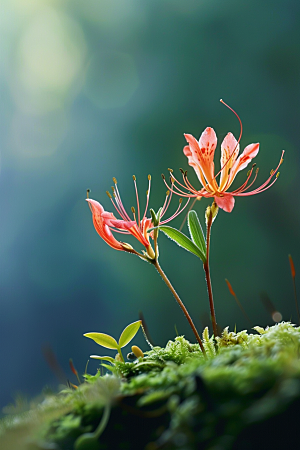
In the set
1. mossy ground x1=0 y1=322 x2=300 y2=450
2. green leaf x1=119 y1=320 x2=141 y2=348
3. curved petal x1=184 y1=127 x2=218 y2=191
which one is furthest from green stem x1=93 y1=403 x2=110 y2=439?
curved petal x1=184 y1=127 x2=218 y2=191

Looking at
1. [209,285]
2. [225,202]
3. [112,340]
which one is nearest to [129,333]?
[112,340]

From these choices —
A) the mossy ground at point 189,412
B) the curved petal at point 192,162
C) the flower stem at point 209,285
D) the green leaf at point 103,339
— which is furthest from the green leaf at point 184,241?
the mossy ground at point 189,412

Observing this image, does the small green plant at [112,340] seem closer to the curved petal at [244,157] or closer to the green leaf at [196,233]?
the green leaf at [196,233]

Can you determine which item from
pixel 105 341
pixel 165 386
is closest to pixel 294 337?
pixel 165 386

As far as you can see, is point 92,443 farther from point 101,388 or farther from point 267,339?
point 267,339

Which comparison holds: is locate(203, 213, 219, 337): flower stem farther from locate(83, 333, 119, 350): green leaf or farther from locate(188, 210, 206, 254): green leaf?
locate(83, 333, 119, 350): green leaf

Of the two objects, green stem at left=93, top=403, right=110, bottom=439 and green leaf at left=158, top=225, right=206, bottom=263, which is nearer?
green stem at left=93, top=403, right=110, bottom=439

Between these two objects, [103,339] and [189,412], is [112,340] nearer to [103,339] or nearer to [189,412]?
[103,339]
